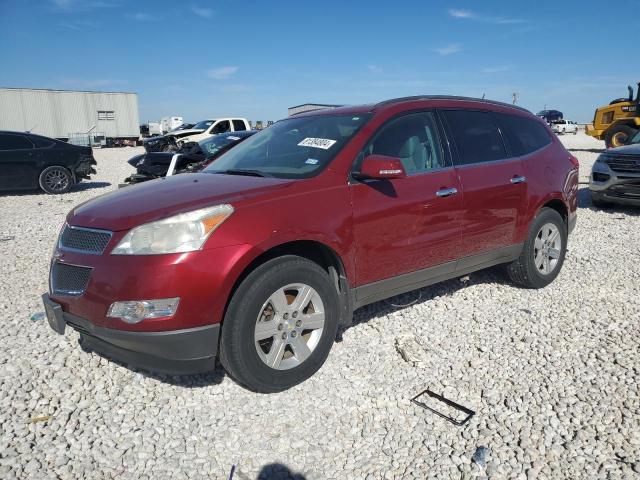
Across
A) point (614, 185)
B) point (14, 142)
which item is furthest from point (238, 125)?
point (614, 185)

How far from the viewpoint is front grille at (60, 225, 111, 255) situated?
9.16 ft

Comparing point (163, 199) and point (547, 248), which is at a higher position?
point (163, 199)

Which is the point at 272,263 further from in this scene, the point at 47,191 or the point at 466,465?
the point at 47,191

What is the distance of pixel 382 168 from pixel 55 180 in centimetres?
1181

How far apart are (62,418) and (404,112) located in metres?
3.08

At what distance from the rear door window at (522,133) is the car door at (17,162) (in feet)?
37.7

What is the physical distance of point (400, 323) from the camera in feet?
13.5

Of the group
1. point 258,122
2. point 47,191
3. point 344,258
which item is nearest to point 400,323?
point 344,258

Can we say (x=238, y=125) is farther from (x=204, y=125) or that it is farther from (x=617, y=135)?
(x=617, y=135)

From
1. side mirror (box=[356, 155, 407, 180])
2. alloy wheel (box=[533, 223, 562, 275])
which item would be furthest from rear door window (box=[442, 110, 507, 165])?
side mirror (box=[356, 155, 407, 180])

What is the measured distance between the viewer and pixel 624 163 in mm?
8727

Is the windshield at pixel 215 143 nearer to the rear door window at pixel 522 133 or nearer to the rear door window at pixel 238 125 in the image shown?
the rear door window at pixel 522 133

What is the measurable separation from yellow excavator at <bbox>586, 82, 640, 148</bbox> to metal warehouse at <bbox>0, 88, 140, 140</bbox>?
30.6 m

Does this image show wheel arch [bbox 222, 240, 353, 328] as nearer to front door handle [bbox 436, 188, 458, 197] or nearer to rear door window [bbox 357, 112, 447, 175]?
rear door window [bbox 357, 112, 447, 175]
